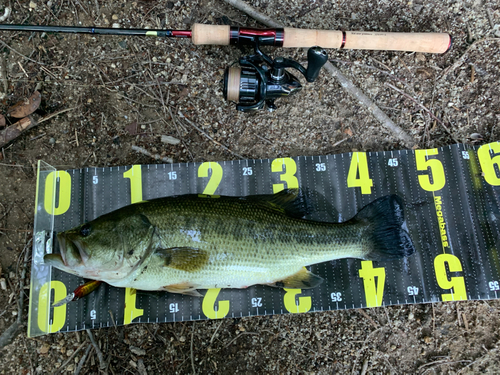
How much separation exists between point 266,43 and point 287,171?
1.44m

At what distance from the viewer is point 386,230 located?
325cm

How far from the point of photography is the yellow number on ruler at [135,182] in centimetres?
365

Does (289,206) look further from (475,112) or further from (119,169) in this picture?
(475,112)

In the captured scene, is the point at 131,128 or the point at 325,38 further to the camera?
the point at 131,128

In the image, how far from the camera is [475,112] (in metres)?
3.96

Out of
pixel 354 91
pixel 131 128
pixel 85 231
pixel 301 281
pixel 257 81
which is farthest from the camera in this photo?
pixel 354 91

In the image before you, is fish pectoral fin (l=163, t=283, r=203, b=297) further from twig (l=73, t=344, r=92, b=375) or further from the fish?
twig (l=73, t=344, r=92, b=375)

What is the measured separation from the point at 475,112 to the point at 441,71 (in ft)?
2.20

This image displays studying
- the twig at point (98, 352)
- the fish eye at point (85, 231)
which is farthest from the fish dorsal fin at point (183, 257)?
the twig at point (98, 352)

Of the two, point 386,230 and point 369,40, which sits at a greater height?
point 369,40

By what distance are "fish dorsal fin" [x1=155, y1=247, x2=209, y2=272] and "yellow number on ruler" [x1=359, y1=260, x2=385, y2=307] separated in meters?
1.87

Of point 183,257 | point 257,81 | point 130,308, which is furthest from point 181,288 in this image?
point 257,81

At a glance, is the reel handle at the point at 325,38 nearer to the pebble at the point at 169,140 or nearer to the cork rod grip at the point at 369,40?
the cork rod grip at the point at 369,40

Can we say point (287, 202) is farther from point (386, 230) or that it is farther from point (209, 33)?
point (209, 33)
